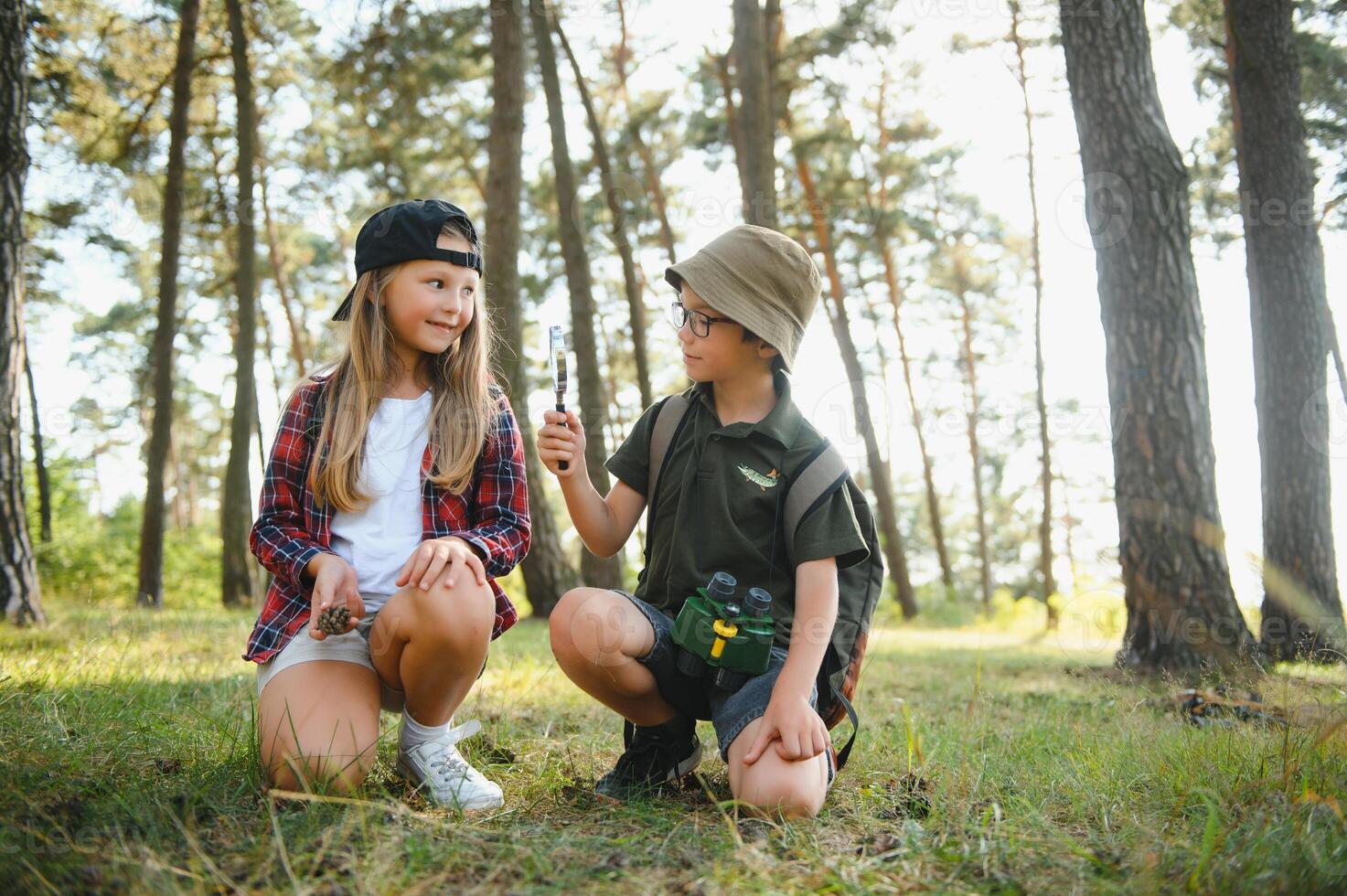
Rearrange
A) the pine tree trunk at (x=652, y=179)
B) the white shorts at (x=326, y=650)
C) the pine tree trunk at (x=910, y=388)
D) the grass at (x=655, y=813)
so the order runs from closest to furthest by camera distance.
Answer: the grass at (x=655, y=813), the white shorts at (x=326, y=650), the pine tree trunk at (x=652, y=179), the pine tree trunk at (x=910, y=388)

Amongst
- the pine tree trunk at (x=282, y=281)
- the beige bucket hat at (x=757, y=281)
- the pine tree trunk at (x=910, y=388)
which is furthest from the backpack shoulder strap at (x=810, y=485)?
the pine tree trunk at (x=910, y=388)

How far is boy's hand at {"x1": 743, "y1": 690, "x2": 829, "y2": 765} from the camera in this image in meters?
2.21

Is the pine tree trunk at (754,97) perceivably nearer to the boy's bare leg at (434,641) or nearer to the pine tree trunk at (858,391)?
the pine tree trunk at (858,391)

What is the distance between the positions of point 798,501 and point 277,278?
1615cm

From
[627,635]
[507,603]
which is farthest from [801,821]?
[507,603]

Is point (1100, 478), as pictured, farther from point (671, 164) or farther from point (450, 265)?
point (450, 265)

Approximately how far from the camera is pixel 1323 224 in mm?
11312

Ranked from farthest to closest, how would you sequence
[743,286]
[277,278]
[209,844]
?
1. [277,278]
2. [743,286]
3. [209,844]

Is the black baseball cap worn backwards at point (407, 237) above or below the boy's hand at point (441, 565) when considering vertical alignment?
above

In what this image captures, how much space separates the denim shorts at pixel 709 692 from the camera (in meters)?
2.44

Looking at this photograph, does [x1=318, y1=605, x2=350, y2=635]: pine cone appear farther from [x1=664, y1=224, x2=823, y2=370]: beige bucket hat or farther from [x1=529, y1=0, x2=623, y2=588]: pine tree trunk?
[x1=529, y1=0, x2=623, y2=588]: pine tree trunk

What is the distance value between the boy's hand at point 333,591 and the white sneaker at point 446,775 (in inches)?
16.0

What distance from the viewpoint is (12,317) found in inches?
204

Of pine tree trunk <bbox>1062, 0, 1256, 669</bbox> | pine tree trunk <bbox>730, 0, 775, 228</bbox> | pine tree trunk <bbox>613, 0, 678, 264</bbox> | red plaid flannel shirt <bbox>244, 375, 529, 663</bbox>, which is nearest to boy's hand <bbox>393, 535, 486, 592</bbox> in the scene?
red plaid flannel shirt <bbox>244, 375, 529, 663</bbox>
